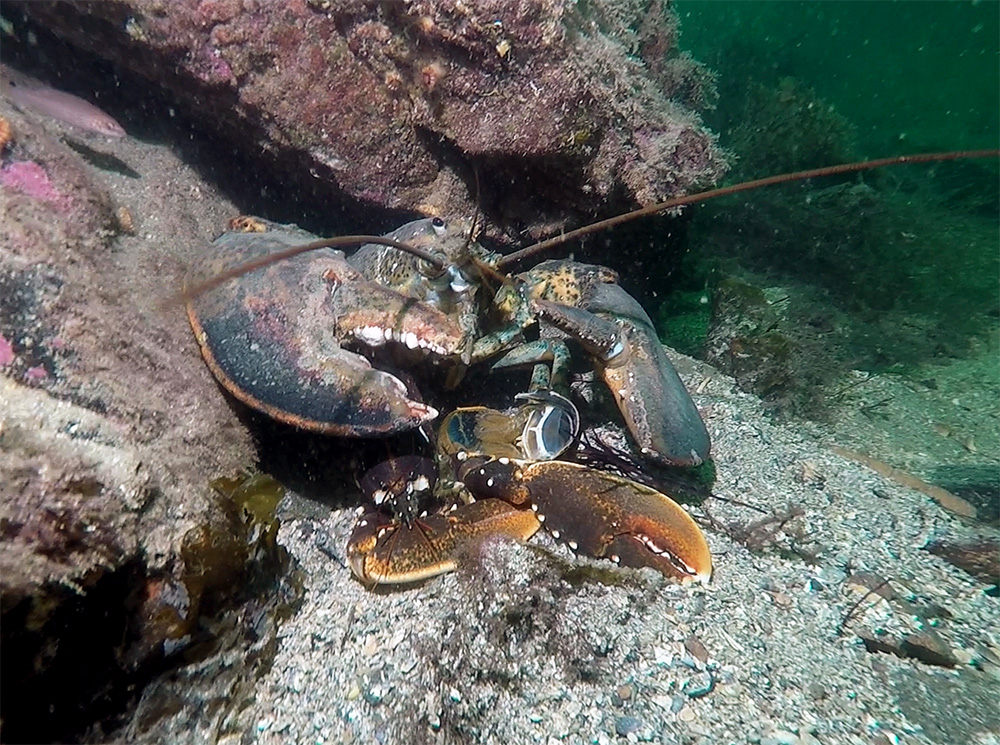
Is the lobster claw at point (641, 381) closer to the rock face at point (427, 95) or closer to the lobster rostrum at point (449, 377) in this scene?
the lobster rostrum at point (449, 377)

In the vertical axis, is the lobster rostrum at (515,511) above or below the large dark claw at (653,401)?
below

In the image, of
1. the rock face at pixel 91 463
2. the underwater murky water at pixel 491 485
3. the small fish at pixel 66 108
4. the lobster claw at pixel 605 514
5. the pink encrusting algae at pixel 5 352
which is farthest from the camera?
the small fish at pixel 66 108

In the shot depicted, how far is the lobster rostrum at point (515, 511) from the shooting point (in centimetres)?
249

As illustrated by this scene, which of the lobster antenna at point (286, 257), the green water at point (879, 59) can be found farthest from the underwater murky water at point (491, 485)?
the green water at point (879, 59)

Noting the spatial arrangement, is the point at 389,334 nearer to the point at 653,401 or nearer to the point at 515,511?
the point at 515,511

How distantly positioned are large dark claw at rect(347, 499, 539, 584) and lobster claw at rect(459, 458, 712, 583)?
0.33ft

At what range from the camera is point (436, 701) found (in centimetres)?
203

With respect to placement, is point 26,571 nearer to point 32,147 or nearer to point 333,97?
point 32,147

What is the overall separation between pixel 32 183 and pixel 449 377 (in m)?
2.25

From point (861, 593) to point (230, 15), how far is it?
4883mm

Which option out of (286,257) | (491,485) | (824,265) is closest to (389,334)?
(286,257)

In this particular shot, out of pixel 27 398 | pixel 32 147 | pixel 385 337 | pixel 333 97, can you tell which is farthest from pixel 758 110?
pixel 27 398

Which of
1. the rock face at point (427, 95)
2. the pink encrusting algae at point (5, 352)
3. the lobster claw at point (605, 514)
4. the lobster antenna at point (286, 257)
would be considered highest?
the rock face at point (427, 95)

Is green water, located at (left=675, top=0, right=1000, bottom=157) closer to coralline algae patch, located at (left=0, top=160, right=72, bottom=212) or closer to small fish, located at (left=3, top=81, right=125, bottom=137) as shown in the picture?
small fish, located at (left=3, top=81, right=125, bottom=137)
